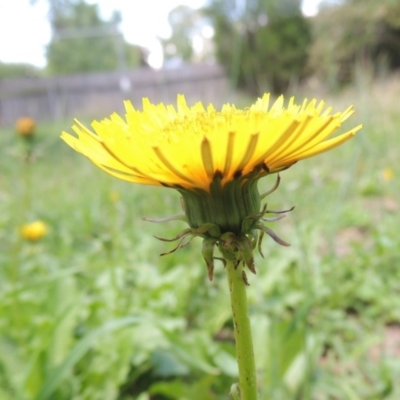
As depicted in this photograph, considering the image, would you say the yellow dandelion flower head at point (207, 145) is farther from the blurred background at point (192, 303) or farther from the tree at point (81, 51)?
the tree at point (81, 51)

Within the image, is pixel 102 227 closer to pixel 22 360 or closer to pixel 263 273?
pixel 263 273

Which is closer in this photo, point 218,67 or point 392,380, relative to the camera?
point 392,380

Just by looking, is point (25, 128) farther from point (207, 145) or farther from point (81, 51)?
point (81, 51)

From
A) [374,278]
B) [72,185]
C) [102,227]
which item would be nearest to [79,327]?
[374,278]

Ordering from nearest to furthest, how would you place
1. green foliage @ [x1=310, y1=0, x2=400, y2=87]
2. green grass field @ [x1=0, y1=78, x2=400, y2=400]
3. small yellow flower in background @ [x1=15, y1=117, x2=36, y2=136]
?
1. green grass field @ [x1=0, y1=78, x2=400, y2=400]
2. small yellow flower in background @ [x1=15, y1=117, x2=36, y2=136]
3. green foliage @ [x1=310, y1=0, x2=400, y2=87]

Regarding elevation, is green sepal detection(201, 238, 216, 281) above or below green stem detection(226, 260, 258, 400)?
above

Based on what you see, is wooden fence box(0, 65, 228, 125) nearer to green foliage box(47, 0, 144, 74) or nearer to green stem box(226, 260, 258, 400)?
green foliage box(47, 0, 144, 74)

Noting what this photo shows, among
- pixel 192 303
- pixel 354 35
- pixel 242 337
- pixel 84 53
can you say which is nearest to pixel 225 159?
pixel 242 337

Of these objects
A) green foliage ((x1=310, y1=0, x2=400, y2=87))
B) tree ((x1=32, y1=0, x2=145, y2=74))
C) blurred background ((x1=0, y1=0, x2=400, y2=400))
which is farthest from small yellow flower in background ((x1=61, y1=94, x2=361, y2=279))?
tree ((x1=32, y1=0, x2=145, y2=74))
